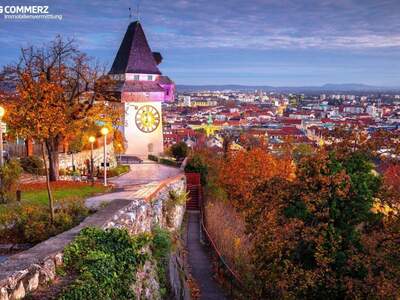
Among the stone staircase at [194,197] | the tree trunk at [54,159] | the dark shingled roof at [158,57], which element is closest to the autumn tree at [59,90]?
the tree trunk at [54,159]

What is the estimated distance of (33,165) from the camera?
808 inches

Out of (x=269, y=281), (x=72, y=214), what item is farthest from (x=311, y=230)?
(x=72, y=214)

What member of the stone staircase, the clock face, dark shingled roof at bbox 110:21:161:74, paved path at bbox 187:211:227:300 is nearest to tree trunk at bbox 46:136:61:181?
paved path at bbox 187:211:227:300

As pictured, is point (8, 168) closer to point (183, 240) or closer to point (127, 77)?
point (183, 240)

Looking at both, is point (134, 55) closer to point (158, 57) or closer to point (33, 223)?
point (158, 57)

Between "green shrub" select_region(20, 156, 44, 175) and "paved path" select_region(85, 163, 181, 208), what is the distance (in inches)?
117

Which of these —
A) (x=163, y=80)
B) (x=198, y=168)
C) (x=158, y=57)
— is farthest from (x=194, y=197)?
(x=158, y=57)

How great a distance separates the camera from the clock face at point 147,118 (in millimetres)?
35219

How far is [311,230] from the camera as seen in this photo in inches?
→ 495

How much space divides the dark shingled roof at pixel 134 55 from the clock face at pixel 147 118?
2791mm

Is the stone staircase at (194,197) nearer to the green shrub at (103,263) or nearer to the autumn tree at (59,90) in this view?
the autumn tree at (59,90)

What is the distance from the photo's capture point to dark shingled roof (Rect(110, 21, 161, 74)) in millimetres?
35531

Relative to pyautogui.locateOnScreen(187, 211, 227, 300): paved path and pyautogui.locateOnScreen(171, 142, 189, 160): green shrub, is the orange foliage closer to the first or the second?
pyautogui.locateOnScreen(171, 142, 189, 160): green shrub

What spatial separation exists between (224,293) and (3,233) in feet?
25.3
